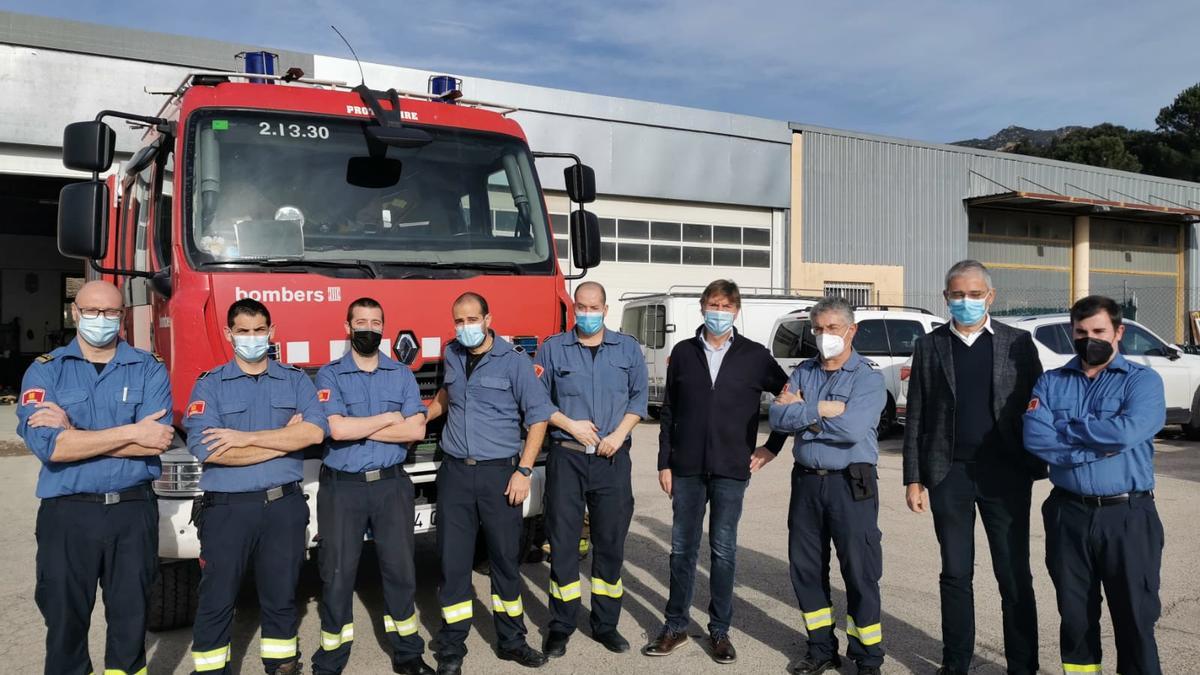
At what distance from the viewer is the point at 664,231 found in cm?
2205

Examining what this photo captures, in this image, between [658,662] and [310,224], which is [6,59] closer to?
[310,224]

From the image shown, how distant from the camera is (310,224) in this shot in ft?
16.8

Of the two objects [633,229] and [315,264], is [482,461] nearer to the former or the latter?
[315,264]

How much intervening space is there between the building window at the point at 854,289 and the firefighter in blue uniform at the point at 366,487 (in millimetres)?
20643

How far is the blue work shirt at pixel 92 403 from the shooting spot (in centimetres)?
368

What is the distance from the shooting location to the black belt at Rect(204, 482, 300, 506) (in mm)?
3996

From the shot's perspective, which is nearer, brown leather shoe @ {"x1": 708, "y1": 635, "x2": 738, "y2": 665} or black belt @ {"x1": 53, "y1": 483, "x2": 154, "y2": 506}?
black belt @ {"x1": 53, "y1": 483, "x2": 154, "y2": 506}

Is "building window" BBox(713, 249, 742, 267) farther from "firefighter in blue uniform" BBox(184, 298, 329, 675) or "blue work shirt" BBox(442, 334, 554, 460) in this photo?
"firefighter in blue uniform" BBox(184, 298, 329, 675)

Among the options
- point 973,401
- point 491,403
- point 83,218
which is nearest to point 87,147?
point 83,218

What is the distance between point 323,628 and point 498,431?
1215 mm

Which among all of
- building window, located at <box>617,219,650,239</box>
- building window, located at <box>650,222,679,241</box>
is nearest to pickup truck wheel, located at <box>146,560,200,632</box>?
building window, located at <box>617,219,650,239</box>

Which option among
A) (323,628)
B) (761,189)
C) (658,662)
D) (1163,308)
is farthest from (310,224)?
(1163,308)

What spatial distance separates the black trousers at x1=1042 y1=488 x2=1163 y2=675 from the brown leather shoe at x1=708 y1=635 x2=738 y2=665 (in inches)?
58.8

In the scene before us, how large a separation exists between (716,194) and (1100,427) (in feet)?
63.3
